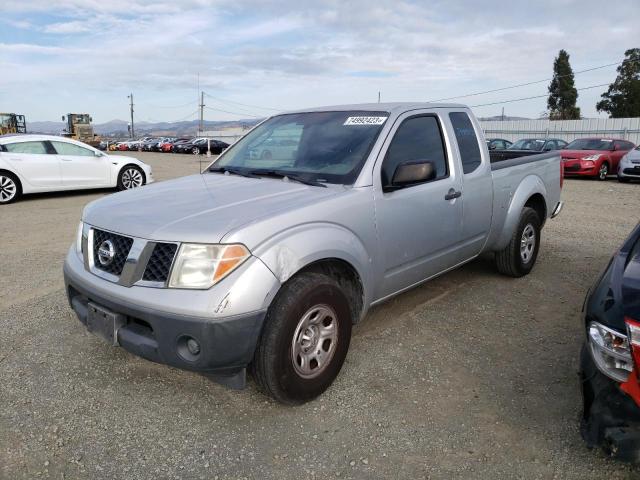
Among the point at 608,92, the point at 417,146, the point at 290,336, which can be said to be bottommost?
the point at 290,336

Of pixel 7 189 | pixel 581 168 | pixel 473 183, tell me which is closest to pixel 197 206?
pixel 473 183

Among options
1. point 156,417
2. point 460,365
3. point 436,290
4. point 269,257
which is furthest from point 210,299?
point 436,290

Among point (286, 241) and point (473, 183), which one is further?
point (473, 183)

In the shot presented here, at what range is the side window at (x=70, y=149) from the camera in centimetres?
1153

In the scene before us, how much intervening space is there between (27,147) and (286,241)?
34.6 feet

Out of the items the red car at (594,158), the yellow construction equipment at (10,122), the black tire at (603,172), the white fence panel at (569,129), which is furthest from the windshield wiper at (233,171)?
the yellow construction equipment at (10,122)

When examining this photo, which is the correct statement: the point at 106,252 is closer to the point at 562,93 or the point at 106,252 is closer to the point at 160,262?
the point at 160,262

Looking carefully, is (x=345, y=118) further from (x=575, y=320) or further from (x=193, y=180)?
(x=575, y=320)

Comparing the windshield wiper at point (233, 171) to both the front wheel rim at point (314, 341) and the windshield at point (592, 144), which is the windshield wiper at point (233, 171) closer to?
the front wheel rim at point (314, 341)

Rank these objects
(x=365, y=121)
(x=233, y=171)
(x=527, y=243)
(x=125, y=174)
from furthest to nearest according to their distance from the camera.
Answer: (x=125, y=174)
(x=527, y=243)
(x=233, y=171)
(x=365, y=121)

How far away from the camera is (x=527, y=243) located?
5457mm

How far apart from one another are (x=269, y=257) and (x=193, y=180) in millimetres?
1551

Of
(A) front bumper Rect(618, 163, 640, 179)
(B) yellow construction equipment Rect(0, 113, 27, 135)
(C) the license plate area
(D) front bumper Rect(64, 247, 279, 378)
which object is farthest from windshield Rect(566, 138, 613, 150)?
(B) yellow construction equipment Rect(0, 113, 27, 135)

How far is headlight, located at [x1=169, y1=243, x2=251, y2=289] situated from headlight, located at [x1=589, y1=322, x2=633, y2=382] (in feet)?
5.56
